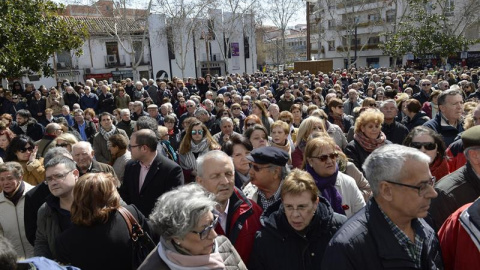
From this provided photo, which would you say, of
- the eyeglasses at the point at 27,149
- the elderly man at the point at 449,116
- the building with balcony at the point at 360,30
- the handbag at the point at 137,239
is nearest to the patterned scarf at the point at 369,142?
the elderly man at the point at 449,116

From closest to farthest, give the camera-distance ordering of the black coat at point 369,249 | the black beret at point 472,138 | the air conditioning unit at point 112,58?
1. the black coat at point 369,249
2. the black beret at point 472,138
3. the air conditioning unit at point 112,58

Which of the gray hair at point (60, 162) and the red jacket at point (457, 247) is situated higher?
the gray hair at point (60, 162)

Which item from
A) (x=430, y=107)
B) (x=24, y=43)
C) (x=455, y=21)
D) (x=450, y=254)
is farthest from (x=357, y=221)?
(x=455, y=21)

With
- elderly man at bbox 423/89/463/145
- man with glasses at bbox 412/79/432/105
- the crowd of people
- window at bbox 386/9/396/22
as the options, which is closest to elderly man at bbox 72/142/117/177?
the crowd of people

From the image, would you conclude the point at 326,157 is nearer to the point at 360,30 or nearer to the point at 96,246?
the point at 96,246

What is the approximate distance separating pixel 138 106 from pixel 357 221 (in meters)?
7.55

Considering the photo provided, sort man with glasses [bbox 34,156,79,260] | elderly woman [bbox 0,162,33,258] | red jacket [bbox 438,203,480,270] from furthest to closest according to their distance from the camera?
elderly woman [bbox 0,162,33,258] → man with glasses [bbox 34,156,79,260] → red jacket [bbox 438,203,480,270]

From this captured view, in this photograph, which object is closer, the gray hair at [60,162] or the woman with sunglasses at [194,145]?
the gray hair at [60,162]

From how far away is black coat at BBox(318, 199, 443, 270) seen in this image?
200 cm

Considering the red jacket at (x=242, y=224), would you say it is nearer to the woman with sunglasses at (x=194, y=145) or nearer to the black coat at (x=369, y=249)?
the black coat at (x=369, y=249)

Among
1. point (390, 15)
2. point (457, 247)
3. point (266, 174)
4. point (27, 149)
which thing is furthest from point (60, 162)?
point (390, 15)

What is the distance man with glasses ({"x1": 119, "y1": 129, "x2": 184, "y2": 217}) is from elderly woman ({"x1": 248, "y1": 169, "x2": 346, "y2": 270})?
160 centimetres

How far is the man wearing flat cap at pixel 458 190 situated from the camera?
8.87 ft

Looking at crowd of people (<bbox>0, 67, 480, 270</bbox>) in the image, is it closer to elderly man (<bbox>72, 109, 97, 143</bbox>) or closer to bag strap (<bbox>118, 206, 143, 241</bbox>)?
bag strap (<bbox>118, 206, 143, 241</bbox>)
